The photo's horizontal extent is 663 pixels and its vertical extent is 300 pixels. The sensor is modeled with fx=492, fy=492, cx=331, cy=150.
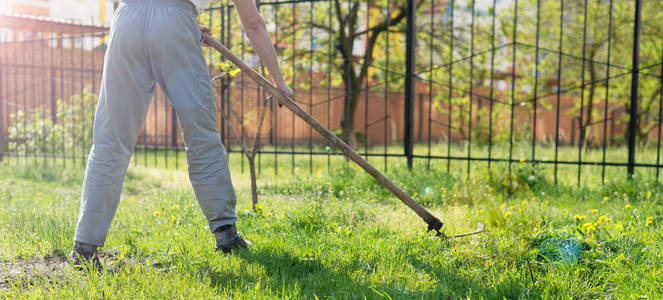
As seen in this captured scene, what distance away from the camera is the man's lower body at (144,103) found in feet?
7.33

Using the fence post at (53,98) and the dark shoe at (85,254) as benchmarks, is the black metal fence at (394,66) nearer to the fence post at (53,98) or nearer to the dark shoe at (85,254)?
the fence post at (53,98)

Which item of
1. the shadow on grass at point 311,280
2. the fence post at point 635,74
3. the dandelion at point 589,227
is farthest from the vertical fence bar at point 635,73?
the shadow on grass at point 311,280

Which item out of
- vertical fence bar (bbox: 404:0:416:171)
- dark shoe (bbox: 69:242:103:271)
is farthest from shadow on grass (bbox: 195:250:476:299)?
vertical fence bar (bbox: 404:0:416:171)

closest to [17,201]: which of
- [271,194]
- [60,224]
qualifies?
[60,224]

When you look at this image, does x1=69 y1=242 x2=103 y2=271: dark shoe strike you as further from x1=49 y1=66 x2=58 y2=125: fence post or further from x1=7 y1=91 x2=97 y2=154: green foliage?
x1=49 y1=66 x2=58 y2=125: fence post

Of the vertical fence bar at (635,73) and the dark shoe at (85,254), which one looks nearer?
the dark shoe at (85,254)

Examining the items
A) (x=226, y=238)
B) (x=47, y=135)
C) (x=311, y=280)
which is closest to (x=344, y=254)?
(x=311, y=280)

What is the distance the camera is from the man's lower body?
2234mm

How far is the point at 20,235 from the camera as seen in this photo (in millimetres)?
2762

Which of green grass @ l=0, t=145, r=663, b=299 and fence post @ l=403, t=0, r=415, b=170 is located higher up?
fence post @ l=403, t=0, r=415, b=170

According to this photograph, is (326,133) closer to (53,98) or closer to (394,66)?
(394,66)

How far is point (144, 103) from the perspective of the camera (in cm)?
236

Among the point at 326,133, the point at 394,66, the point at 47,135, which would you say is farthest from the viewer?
the point at 394,66

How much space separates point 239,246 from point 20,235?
132cm
